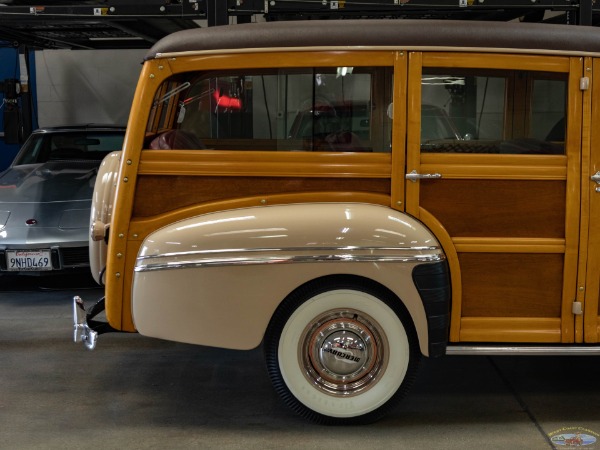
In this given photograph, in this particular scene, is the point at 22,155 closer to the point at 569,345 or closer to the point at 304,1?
the point at 304,1

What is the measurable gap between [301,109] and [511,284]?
1.38 metres

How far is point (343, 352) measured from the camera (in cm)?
387

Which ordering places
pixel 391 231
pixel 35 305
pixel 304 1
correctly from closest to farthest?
pixel 391 231 → pixel 304 1 → pixel 35 305

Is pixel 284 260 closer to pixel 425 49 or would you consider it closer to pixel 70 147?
pixel 425 49

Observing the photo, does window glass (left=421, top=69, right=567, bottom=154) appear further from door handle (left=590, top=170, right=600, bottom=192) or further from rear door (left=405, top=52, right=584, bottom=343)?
door handle (left=590, top=170, right=600, bottom=192)

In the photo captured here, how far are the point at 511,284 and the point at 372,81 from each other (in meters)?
1.23

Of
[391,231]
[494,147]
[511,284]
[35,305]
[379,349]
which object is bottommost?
[35,305]

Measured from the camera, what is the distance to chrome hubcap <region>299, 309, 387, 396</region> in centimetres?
386

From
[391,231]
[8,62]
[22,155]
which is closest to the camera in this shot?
[391,231]

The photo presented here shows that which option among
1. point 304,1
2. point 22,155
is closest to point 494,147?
point 304,1

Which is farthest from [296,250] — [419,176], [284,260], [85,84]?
[85,84]

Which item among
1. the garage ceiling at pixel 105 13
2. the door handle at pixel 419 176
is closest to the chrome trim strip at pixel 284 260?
the door handle at pixel 419 176


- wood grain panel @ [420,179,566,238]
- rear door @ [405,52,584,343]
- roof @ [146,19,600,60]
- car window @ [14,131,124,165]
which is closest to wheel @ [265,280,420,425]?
rear door @ [405,52,584,343]

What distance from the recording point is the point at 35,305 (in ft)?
21.2
